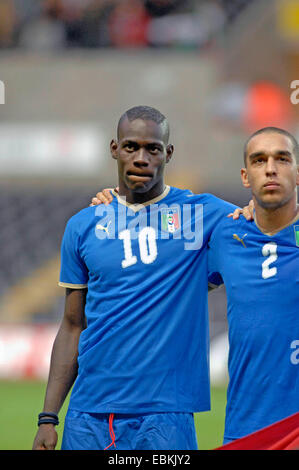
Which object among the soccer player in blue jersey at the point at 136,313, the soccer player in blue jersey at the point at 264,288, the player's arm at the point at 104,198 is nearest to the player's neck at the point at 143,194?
the soccer player in blue jersey at the point at 136,313

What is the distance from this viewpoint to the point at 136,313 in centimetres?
379

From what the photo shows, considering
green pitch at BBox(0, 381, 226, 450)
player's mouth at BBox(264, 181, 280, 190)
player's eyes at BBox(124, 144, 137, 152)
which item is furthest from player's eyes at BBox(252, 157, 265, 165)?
green pitch at BBox(0, 381, 226, 450)

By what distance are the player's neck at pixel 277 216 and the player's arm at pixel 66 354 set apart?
0.86 m

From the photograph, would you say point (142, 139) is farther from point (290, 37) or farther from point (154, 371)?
point (290, 37)

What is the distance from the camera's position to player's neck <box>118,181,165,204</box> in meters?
4.02

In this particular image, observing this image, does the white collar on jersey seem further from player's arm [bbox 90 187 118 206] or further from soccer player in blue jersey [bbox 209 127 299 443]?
soccer player in blue jersey [bbox 209 127 299 443]

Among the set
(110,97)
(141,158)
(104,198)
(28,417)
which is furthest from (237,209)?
(110,97)

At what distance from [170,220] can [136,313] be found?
475mm

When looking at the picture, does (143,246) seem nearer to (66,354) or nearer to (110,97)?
(66,354)

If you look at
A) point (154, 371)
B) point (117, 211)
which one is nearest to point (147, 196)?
point (117, 211)

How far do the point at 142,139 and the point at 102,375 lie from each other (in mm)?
1030

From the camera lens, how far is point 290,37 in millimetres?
16031
